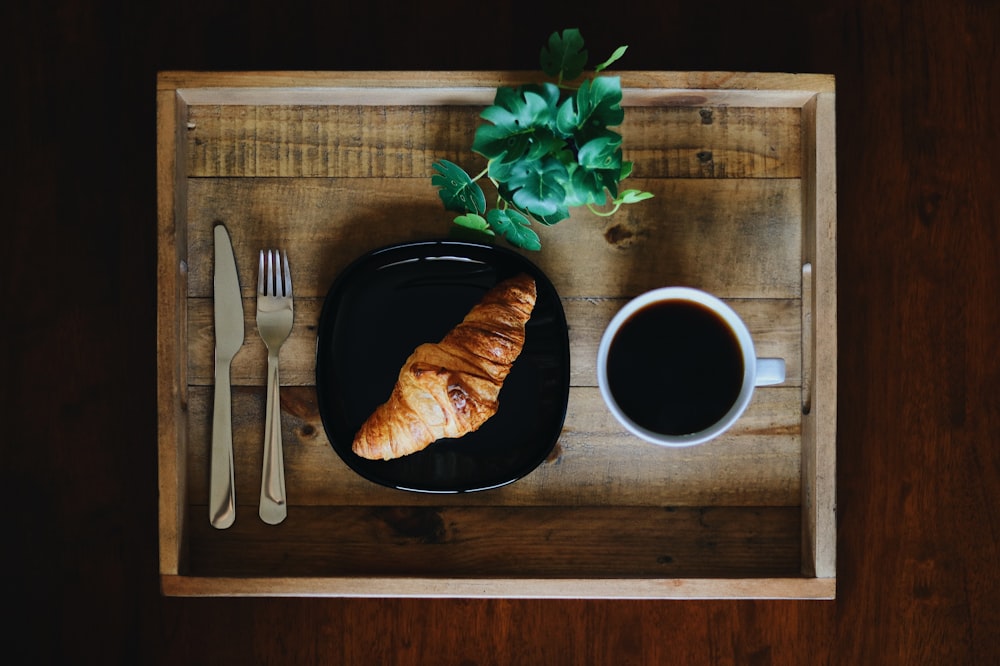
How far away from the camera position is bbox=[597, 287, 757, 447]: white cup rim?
0.82 meters

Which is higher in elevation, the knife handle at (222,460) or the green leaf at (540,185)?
the green leaf at (540,185)

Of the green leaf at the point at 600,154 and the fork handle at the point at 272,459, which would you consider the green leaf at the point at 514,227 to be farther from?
the fork handle at the point at 272,459

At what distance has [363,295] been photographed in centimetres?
89

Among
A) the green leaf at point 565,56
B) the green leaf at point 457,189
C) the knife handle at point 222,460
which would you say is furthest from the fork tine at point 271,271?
the green leaf at point 565,56

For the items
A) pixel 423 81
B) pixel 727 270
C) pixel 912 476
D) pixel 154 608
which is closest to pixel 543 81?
pixel 423 81

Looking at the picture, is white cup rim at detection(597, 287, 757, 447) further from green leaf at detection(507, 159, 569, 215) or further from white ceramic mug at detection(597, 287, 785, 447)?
green leaf at detection(507, 159, 569, 215)

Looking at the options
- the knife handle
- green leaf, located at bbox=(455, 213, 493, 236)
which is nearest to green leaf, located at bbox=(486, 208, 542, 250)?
green leaf, located at bbox=(455, 213, 493, 236)

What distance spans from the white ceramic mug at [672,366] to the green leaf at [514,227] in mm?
133

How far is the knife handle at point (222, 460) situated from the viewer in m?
0.88

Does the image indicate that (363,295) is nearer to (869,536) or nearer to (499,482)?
(499,482)

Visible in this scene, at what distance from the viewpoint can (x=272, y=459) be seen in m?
0.88

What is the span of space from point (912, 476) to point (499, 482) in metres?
0.65

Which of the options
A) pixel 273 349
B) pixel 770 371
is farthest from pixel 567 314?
pixel 273 349

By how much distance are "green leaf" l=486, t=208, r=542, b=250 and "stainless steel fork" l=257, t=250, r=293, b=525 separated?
0.27 metres
